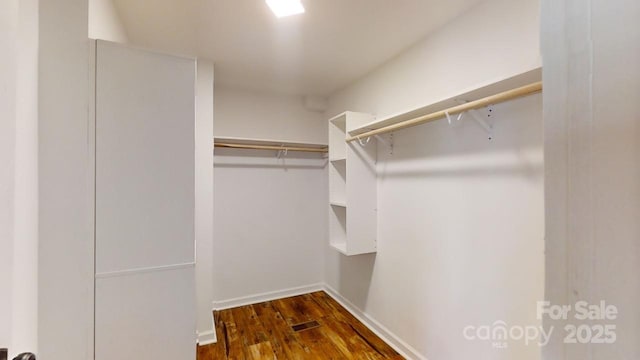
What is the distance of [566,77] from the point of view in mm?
302

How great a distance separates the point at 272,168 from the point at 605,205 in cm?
312

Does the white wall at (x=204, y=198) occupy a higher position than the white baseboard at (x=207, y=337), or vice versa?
the white wall at (x=204, y=198)

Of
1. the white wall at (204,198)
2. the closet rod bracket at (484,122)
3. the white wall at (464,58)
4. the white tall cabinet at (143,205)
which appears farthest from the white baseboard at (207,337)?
the closet rod bracket at (484,122)

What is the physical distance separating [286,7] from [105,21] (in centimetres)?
93

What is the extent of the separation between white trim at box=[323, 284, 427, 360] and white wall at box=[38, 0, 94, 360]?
1987 millimetres

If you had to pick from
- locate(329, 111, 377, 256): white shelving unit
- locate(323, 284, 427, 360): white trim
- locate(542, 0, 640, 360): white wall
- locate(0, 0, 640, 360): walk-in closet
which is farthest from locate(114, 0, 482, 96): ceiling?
locate(323, 284, 427, 360): white trim

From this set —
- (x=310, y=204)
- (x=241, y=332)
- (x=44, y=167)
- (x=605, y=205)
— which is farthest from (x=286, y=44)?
(x=241, y=332)

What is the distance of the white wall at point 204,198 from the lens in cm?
237

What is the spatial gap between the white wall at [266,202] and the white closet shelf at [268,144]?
0.08 meters

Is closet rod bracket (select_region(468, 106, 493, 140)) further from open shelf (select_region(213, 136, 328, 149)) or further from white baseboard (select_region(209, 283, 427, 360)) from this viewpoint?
open shelf (select_region(213, 136, 328, 149))

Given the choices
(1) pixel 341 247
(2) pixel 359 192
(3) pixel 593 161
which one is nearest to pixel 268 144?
(2) pixel 359 192
